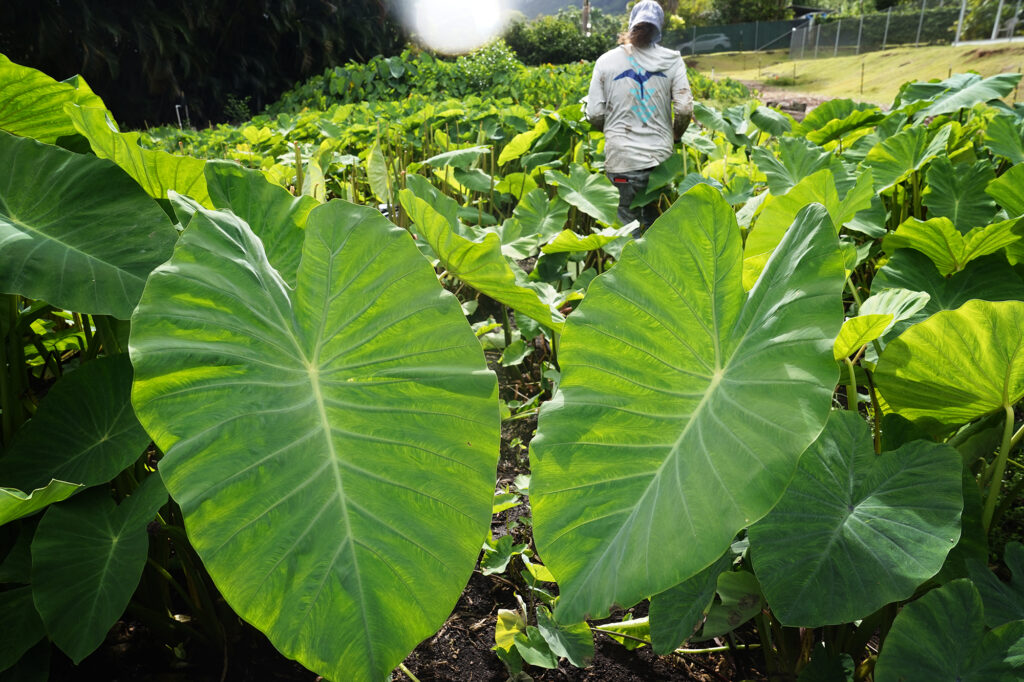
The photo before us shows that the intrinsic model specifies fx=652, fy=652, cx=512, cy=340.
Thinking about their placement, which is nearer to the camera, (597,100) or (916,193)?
(916,193)

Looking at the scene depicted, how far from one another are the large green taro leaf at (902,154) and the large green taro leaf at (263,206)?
1.55 m

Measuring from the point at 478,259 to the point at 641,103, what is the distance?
2195mm

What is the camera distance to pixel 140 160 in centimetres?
95

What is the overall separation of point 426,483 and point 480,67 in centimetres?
780

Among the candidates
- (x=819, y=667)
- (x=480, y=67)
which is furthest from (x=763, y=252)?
(x=480, y=67)

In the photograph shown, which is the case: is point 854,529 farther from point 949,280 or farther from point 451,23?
point 451,23

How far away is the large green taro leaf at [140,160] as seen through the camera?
90cm

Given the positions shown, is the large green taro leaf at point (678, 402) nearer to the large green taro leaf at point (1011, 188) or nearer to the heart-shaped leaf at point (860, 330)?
the heart-shaped leaf at point (860, 330)

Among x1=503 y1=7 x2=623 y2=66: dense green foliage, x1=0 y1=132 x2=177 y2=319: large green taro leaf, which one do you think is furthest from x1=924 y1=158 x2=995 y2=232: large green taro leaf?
x1=503 y1=7 x2=623 y2=66: dense green foliage

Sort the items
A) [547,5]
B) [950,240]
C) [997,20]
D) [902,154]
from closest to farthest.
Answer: [950,240] → [902,154] → [997,20] → [547,5]

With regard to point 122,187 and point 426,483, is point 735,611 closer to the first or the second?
point 426,483

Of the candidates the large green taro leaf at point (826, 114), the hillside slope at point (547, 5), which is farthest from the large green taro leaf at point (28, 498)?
the hillside slope at point (547, 5)

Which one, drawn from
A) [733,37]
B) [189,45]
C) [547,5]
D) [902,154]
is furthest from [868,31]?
[547,5]

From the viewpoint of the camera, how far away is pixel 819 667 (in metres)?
0.81
